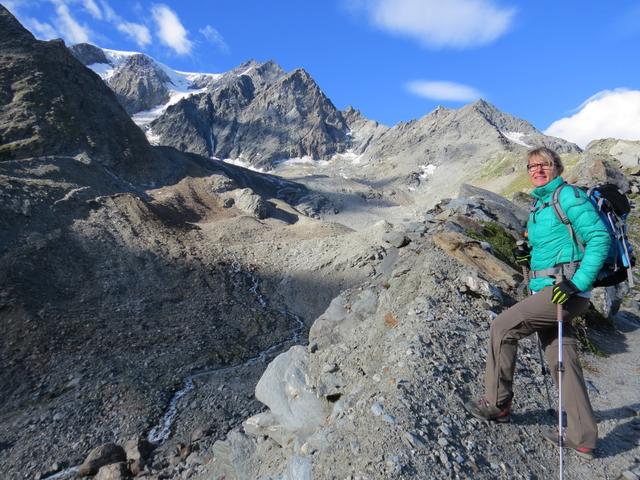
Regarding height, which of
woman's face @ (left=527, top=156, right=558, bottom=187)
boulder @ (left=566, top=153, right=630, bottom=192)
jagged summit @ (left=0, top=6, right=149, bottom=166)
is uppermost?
jagged summit @ (left=0, top=6, right=149, bottom=166)

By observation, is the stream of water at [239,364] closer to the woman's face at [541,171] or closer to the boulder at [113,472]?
the boulder at [113,472]

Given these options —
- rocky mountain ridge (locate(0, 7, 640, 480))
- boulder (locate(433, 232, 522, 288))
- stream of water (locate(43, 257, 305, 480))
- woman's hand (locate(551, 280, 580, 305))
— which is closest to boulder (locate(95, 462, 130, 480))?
rocky mountain ridge (locate(0, 7, 640, 480))

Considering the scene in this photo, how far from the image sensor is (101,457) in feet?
32.1

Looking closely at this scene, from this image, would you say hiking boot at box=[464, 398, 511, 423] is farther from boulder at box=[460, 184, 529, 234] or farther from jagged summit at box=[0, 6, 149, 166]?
jagged summit at box=[0, 6, 149, 166]

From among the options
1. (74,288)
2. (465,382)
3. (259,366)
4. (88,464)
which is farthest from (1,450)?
(465,382)

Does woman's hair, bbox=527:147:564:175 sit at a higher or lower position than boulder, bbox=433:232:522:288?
higher

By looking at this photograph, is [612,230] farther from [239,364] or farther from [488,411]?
[239,364]

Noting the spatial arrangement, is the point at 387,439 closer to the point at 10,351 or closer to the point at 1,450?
the point at 1,450

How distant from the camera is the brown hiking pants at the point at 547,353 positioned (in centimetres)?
497

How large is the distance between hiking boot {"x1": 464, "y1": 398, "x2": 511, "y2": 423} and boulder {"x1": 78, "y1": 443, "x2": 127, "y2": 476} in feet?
29.2

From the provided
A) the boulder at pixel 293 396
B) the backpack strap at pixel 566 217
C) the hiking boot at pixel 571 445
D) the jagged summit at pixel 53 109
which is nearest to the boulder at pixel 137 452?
the boulder at pixel 293 396

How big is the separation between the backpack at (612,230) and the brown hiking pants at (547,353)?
0.46 meters

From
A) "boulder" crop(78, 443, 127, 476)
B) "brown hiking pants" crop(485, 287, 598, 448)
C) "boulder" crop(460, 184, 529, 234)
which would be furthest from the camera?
"boulder" crop(460, 184, 529, 234)

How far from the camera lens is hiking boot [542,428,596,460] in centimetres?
497
